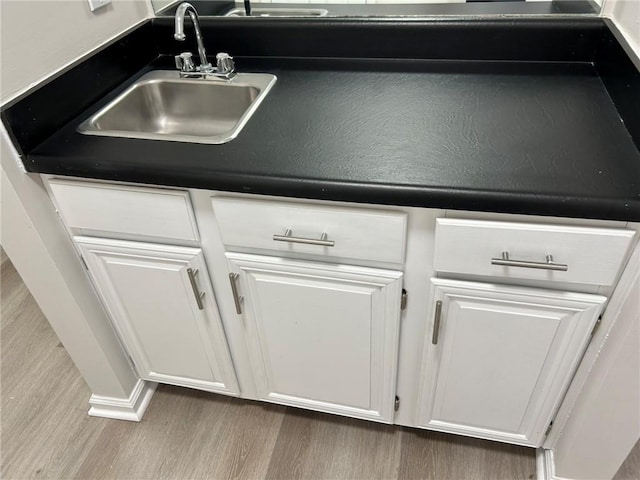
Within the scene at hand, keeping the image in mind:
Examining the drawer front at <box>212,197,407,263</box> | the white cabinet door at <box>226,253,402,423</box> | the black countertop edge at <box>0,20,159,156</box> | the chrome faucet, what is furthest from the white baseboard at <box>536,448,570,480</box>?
the black countertop edge at <box>0,20,159,156</box>

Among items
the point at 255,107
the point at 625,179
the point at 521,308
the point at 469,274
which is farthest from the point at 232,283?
the point at 625,179

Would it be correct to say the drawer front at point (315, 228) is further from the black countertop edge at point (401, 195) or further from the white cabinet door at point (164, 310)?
the white cabinet door at point (164, 310)

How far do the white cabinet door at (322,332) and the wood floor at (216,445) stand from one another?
154 millimetres

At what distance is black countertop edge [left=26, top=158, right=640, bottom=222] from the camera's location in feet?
2.75

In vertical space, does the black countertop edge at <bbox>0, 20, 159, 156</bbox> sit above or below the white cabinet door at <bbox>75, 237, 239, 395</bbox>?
above

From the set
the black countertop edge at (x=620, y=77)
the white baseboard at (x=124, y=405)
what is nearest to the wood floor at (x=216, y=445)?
the white baseboard at (x=124, y=405)

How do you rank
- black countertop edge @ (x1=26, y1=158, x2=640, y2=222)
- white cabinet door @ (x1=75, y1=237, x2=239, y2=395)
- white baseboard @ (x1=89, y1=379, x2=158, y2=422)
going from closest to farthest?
1. black countertop edge @ (x1=26, y1=158, x2=640, y2=222)
2. white cabinet door @ (x1=75, y1=237, x2=239, y2=395)
3. white baseboard @ (x1=89, y1=379, x2=158, y2=422)

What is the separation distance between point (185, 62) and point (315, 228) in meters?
0.65

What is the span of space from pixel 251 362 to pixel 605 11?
3.94ft

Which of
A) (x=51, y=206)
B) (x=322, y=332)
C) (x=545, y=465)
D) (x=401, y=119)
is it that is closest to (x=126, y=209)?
(x=51, y=206)

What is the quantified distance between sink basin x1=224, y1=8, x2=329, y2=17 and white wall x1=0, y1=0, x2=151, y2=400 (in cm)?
25

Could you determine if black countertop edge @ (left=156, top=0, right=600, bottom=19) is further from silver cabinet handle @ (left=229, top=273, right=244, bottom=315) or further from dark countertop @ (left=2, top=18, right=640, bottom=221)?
silver cabinet handle @ (left=229, top=273, right=244, bottom=315)

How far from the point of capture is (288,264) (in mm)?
1074

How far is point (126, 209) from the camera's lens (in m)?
1.09
